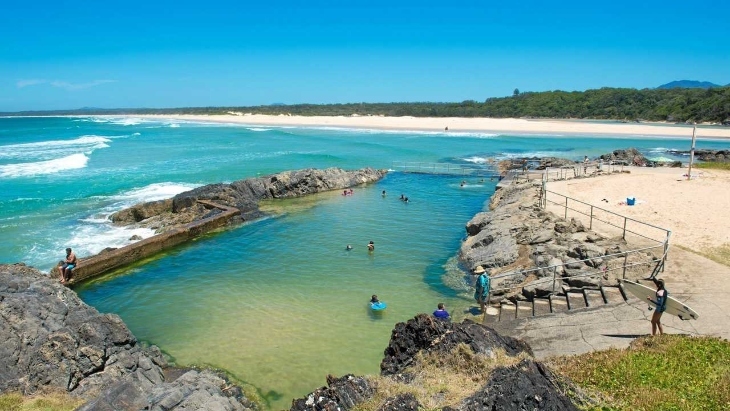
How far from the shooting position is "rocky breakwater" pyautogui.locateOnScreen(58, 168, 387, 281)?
20.4m

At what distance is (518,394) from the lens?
6.59 m

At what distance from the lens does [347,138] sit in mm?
85500

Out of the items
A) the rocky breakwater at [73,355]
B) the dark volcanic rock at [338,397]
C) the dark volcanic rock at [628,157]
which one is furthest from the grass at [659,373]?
the dark volcanic rock at [628,157]

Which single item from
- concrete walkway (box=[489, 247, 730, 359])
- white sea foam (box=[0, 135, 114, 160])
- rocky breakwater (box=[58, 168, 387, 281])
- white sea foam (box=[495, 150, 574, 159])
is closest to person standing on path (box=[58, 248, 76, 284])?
rocky breakwater (box=[58, 168, 387, 281])

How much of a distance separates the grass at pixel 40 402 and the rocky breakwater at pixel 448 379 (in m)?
4.75

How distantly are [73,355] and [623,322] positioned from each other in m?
12.7

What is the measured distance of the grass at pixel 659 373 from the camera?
7582mm

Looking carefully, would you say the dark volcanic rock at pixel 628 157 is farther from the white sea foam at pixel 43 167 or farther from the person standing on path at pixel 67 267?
the white sea foam at pixel 43 167

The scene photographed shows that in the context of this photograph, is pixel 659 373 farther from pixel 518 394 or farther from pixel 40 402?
pixel 40 402

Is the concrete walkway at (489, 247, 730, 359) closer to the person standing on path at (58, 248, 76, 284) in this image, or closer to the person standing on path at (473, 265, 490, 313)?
the person standing on path at (473, 265, 490, 313)

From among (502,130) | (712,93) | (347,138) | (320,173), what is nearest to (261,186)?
(320,173)

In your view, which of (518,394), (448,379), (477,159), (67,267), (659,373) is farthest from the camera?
(477,159)

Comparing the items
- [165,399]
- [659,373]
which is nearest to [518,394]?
[659,373]

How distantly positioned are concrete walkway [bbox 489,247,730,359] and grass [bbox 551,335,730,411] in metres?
0.97
